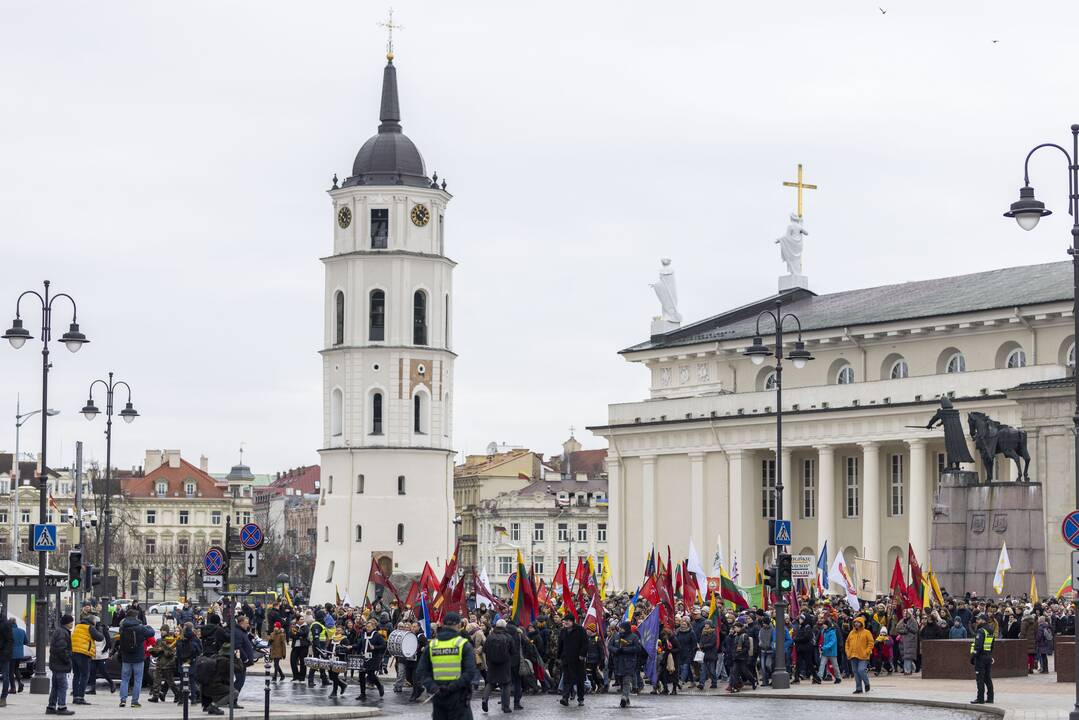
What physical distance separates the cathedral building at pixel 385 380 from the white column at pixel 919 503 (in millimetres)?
33434

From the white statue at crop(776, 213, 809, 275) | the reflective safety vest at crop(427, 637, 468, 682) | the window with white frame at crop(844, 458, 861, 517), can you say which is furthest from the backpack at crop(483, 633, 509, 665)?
the white statue at crop(776, 213, 809, 275)

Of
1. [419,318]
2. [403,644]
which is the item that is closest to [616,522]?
[419,318]

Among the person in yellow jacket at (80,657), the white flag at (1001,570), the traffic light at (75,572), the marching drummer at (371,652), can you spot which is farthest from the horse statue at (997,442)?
the person in yellow jacket at (80,657)

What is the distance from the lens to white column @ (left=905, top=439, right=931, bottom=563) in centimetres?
8088

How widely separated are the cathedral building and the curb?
7227cm

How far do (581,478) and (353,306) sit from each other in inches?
2762

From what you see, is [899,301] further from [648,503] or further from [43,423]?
[43,423]

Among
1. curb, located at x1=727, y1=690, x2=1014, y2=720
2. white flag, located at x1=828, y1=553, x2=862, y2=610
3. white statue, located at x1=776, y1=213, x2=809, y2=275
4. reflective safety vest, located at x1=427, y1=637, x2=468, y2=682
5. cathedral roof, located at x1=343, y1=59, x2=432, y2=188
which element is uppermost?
cathedral roof, located at x1=343, y1=59, x2=432, y2=188

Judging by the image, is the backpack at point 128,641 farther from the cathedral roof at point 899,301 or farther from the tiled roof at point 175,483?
the tiled roof at point 175,483

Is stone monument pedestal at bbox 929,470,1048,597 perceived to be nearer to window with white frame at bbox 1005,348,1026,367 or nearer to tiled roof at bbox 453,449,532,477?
window with white frame at bbox 1005,348,1026,367

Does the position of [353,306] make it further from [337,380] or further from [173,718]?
[173,718]

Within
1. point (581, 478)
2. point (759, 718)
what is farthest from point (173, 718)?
point (581, 478)

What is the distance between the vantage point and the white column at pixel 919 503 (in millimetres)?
80875

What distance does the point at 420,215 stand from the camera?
10975 cm
